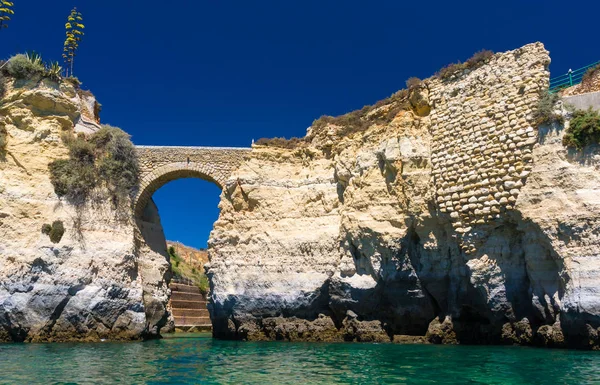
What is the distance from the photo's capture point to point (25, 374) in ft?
31.0

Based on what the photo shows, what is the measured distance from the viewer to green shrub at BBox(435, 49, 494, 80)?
50.5 feet

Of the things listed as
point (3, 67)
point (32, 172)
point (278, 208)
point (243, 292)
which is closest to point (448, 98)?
point (278, 208)

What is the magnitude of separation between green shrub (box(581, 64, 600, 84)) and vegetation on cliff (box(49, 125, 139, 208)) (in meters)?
16.3

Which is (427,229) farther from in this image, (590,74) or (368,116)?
(590,74)

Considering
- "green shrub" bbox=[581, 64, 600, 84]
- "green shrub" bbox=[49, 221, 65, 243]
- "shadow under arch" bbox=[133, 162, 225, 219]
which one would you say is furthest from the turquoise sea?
"shadow under arch" bbox=[133, 162, 225, 219]

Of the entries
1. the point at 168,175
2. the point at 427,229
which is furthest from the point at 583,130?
the point at 168,175

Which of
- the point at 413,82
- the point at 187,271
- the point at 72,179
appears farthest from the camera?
the point at 187,271

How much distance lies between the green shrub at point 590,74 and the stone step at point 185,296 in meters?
22.4

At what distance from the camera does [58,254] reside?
60.3 feet

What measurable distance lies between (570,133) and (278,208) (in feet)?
35.7

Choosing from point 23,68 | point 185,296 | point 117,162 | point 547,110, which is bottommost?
point 185,296

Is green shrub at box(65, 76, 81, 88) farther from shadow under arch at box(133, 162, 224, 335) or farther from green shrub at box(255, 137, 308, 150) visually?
green shrub at box(255, 137, 308, 150)

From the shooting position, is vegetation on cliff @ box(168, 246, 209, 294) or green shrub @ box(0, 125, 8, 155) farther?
vegetation on cliff @ box(168, 246, 209, 294)

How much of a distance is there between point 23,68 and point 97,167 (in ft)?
15.5
